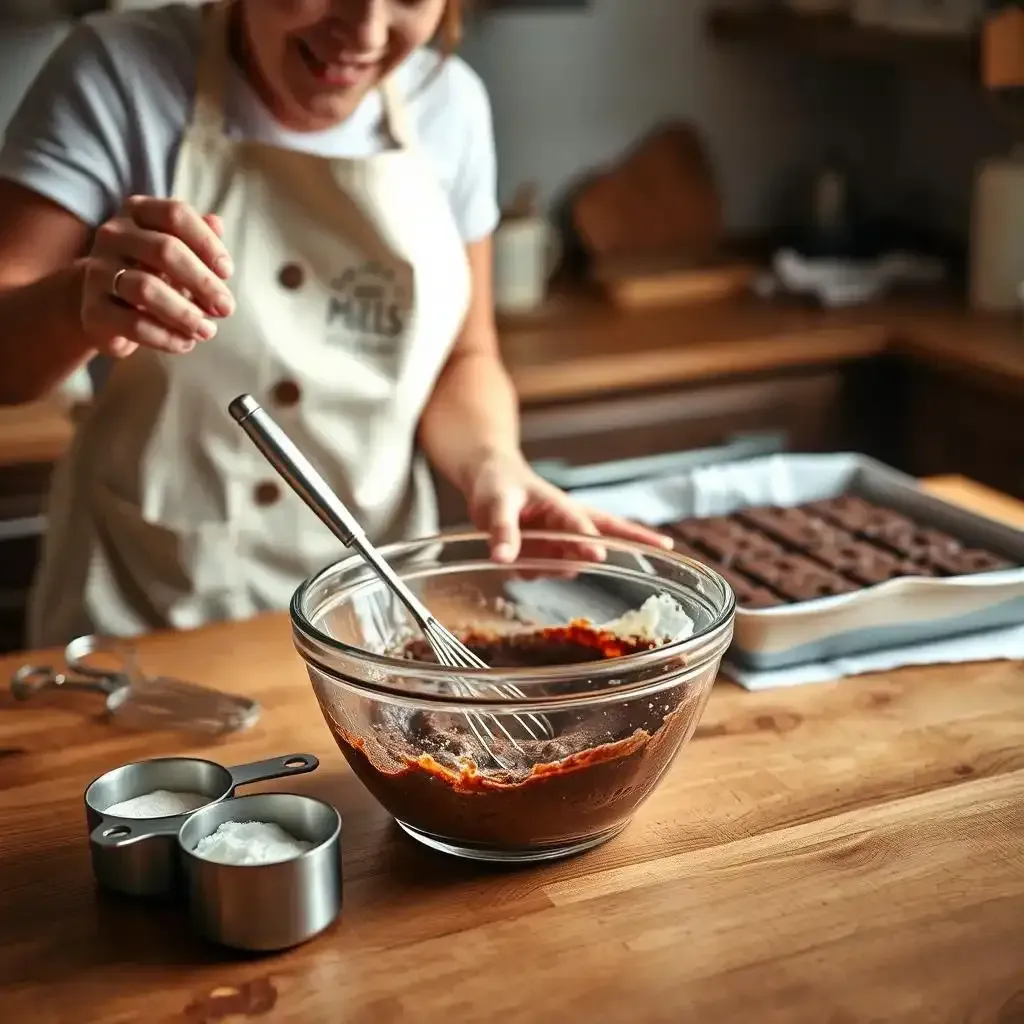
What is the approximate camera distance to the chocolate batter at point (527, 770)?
842 millimetres

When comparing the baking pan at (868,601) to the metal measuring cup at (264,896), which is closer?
the metal measuring cup at (264,896)

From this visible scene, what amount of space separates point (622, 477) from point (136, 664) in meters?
0.72

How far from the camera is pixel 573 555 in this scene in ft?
3.63

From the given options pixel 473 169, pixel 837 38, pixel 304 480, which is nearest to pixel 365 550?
pixel 304 480

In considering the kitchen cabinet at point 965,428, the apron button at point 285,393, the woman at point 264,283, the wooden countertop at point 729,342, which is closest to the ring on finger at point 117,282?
the woman at point 264,283

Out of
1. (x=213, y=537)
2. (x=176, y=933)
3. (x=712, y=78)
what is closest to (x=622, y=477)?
(x=213, y=537)

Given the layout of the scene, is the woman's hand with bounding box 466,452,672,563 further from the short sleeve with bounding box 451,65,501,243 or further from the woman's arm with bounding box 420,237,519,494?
the short sleeve with bounding box 451,65,501,243

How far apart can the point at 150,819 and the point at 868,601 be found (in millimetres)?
598

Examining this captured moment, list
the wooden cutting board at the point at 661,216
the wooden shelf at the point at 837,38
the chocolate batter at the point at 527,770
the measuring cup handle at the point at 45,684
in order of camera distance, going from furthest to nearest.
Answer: the wooden cutting board at the point at 661,216, the wooden shelf at the point at 837,38, the measuring cup handle at the point at 45,684, the chocolate batter at the point at 527,770

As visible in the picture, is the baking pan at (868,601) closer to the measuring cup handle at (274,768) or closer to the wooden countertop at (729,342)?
the measuring cup handle at (274,768)

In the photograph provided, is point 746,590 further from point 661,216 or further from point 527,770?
point 661,216

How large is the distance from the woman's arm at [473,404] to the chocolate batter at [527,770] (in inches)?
17.6

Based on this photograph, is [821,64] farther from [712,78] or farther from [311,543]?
[311,543]

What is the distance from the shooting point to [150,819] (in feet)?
2.74
